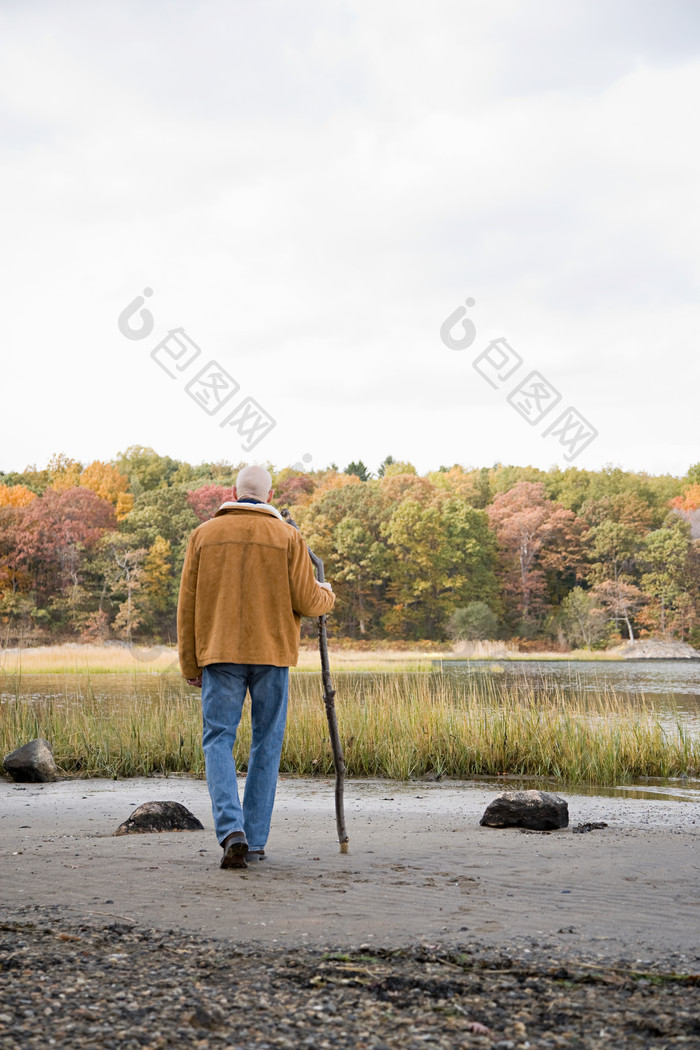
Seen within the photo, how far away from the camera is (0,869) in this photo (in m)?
3.94

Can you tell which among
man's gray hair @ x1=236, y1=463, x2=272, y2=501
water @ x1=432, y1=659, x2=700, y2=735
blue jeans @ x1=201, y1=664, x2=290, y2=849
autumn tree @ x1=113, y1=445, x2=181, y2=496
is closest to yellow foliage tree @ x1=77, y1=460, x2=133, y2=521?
autumn tree @ x1=113, y1=445, x2=181, y2=496

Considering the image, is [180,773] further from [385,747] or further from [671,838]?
[671,838]

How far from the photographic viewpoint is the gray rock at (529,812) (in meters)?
5.25

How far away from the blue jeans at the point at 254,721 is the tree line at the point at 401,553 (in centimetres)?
4318

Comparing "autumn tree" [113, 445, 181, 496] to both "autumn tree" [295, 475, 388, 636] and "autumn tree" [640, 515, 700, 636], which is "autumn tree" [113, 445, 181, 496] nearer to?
"autumn tree" [295, 475, 388, 636]

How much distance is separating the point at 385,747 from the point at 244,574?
5.03m

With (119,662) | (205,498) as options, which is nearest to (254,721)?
(119,662)

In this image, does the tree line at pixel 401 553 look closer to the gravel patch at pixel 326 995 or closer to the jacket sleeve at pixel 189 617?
the jacket sleeve at pixel 189 617

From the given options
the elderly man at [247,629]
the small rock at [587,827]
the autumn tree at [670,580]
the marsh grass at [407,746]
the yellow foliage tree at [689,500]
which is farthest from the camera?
the yellow foliage tree at [689,500]

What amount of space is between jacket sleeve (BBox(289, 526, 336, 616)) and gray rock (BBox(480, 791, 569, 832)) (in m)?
1.90

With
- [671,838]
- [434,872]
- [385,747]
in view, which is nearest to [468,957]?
[434,872]

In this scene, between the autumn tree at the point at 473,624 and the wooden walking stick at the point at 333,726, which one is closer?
the wooden walking stick at the point at 333,726

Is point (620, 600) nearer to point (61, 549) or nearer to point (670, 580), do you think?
point (670, 580)

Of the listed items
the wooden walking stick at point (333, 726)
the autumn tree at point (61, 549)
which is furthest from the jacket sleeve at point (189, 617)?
the autumn tree at point (61, 549)
